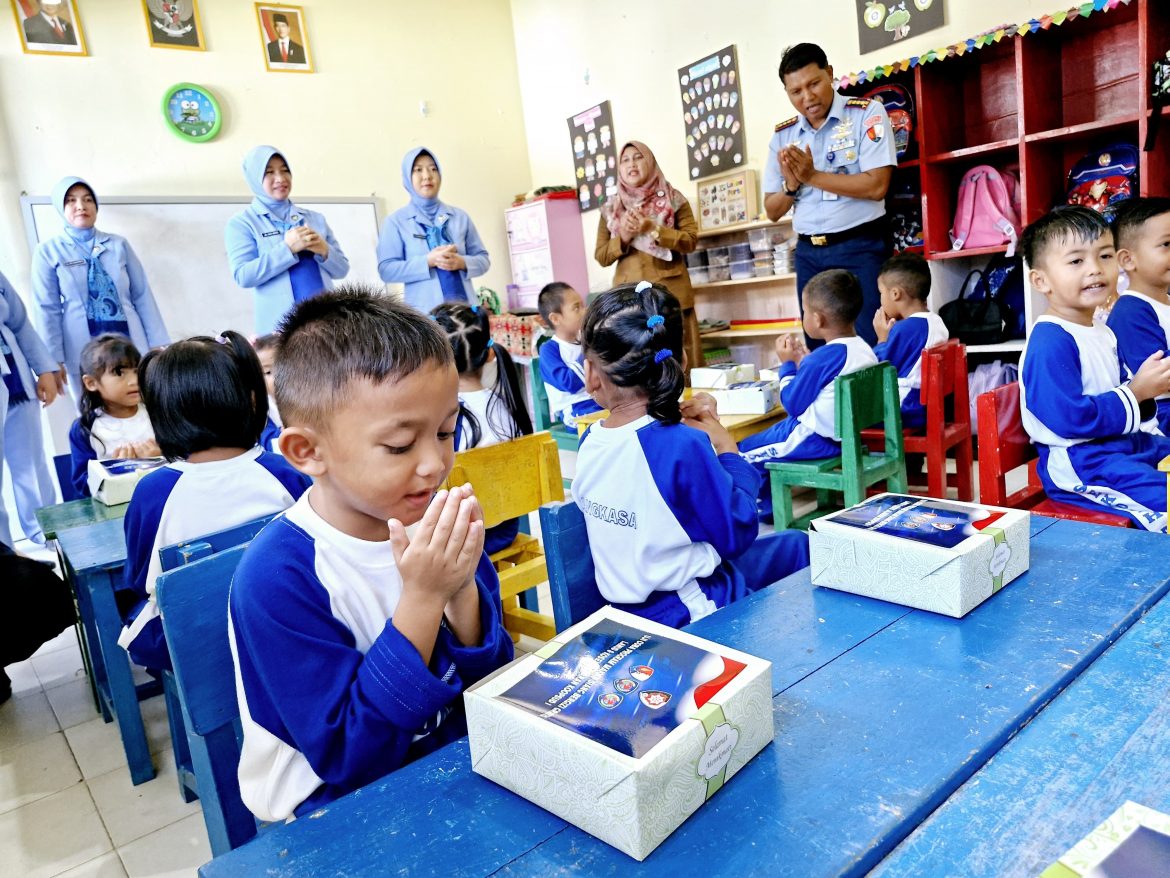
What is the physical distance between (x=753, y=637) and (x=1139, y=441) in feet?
5.17

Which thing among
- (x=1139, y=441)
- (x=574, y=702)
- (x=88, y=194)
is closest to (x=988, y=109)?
(x=1139, y=441)

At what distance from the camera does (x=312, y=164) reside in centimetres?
575

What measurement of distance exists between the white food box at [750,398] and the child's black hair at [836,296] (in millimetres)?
341

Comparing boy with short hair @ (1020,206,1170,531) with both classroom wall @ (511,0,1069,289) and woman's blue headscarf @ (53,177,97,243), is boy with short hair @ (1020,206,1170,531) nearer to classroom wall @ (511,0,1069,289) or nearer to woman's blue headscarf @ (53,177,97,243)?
classroom wall @ (511,0,1069,289)

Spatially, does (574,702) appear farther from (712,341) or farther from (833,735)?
(712,341)

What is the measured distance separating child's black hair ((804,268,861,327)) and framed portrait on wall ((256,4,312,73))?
14.6 feet

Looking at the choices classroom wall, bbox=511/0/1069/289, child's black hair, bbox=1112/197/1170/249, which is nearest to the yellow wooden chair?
child's black hair, bbox=1112/197/1170/249

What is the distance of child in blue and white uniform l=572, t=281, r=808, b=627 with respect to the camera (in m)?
1.45

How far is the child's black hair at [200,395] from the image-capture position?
1592 mm

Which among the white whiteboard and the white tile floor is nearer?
the white tile floor

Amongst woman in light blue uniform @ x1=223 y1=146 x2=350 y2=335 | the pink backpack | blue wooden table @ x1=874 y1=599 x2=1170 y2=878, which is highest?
woman in light blue uniform @ x1=223 y1=146 x2=350 y2=335

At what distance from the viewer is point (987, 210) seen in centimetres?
383

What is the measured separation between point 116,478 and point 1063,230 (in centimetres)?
261

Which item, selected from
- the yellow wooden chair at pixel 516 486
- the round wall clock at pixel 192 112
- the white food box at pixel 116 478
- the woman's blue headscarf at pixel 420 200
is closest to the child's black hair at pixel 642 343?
the yellow wooden chair at pixel 516 486
